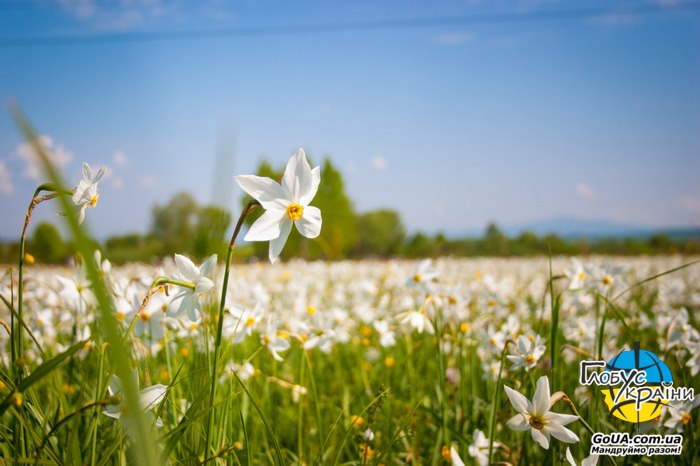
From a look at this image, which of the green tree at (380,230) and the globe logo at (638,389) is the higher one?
the green tree at (380,230)

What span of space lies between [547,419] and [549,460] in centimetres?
56

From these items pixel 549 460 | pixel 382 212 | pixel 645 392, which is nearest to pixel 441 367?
pixel 549 460

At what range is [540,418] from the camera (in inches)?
49.8

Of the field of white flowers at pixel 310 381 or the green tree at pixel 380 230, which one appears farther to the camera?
the green tree at pixel 380 230

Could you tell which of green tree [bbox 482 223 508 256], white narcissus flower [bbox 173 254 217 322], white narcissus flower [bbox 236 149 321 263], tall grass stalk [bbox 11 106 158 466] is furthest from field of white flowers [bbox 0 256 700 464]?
green tree [bbox 482 223 508 256]

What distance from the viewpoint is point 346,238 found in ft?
108

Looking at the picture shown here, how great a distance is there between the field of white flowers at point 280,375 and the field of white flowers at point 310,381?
0.01 m

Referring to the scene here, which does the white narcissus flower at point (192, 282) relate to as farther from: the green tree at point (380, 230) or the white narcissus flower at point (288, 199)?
the green tree at point (380, 230)

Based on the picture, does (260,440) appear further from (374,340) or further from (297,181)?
(374,340)

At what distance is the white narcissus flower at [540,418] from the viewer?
1.22 meters

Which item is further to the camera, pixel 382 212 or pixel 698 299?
pixel 382 212

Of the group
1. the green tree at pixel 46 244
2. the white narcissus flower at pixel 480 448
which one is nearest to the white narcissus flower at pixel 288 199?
the white narcissus flower at pixel 480 448

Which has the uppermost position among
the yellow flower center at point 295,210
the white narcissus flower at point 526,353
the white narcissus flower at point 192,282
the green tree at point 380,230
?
the green tree at point 380,230

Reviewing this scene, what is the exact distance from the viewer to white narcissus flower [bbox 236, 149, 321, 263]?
108 centimetres
